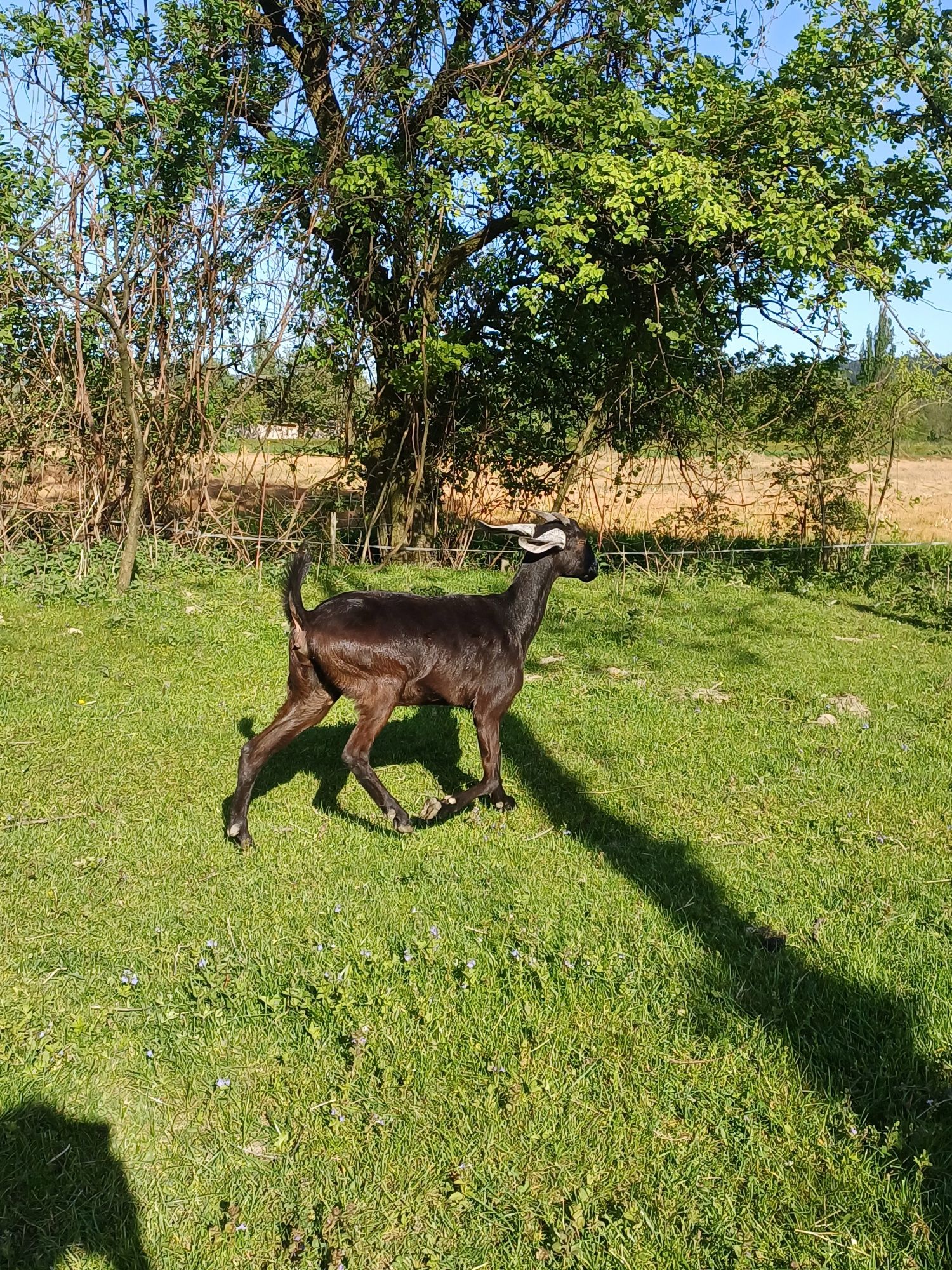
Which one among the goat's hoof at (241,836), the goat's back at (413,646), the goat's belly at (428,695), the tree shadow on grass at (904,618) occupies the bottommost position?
the goat's hoof at (241,836)

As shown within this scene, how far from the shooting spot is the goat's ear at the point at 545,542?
6.53 metres

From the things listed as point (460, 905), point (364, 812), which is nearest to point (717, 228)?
point (364, 812)

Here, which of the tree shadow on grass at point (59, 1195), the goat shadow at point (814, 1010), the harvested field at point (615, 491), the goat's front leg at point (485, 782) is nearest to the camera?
the tree shadow on grass at point (59, 1195)

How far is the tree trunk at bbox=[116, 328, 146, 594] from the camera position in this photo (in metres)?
10.8

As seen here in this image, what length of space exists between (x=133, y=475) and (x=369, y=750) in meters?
6.94

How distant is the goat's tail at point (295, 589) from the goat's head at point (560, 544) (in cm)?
135

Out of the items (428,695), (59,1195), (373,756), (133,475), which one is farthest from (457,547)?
(59,1195)

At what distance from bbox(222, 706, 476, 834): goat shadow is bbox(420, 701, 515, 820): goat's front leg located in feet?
1.17

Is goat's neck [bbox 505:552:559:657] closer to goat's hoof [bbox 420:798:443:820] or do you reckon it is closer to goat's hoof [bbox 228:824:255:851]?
goat's hoof [bbox 420:798:443:820]

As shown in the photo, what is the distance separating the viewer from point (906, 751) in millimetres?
7238

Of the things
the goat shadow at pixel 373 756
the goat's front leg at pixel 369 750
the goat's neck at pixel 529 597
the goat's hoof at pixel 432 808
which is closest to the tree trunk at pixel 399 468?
the goat shadow at pixel 373 756

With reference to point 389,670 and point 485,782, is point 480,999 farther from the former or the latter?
point 389,670

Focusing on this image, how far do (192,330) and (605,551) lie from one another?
6182 millimetres

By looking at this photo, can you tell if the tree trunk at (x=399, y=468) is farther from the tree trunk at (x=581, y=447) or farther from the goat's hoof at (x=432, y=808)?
the goat's hoof at (x=432, y=808)
